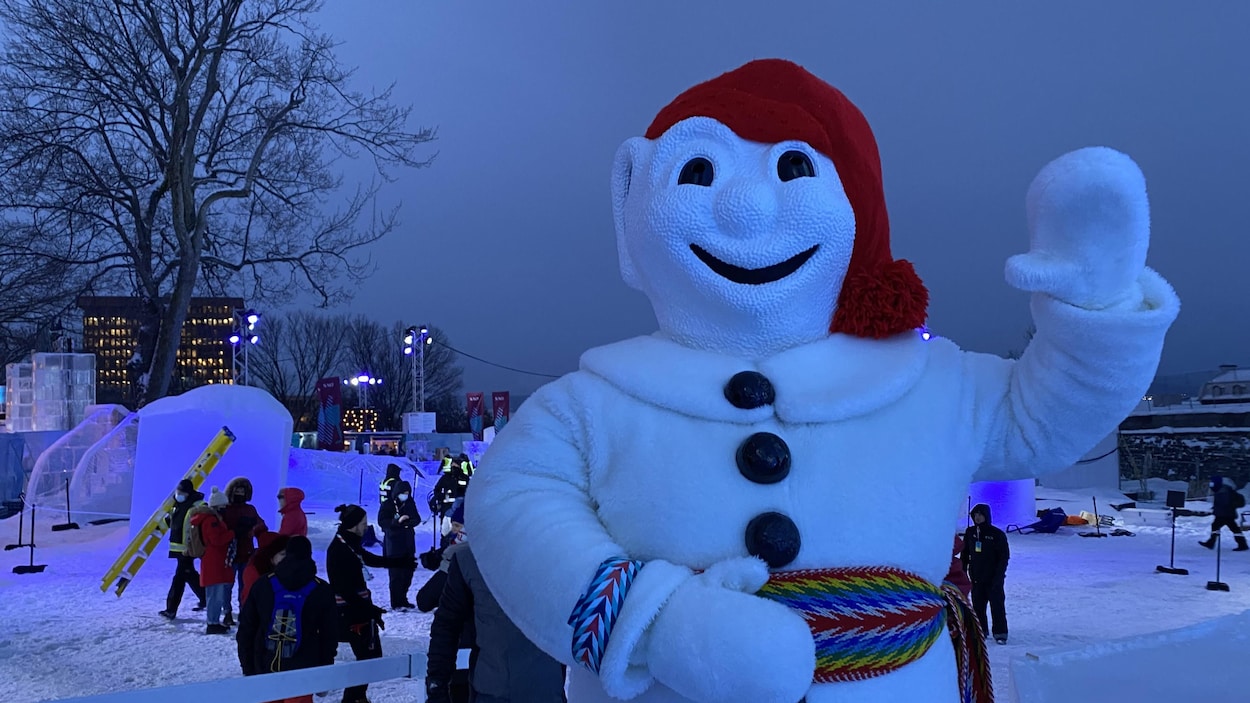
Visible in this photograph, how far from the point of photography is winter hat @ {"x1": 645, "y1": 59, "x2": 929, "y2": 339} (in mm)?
1958

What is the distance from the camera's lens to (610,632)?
1518mm

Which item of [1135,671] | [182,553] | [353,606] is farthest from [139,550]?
[1135,671]

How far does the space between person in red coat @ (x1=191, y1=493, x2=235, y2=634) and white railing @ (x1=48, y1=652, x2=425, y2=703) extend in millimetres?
5704

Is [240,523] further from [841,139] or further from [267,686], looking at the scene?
[841,139]

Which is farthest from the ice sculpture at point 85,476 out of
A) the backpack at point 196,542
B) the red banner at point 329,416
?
the red banner at point 329,416

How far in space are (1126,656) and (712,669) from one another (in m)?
2.62

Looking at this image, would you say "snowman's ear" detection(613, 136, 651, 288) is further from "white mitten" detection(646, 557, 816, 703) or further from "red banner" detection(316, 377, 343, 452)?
"red banner" detection(316, 377, 343, 452)

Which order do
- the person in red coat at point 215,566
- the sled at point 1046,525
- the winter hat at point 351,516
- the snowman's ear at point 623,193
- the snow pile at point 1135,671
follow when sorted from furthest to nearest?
the sled at point 1046,525 → the person in red coat at point 215,566 → the winter hat at point 351,516 → the snow pile at point 1135,671 → the snowman's ear at point 623,193

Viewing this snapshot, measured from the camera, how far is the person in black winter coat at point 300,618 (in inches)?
200

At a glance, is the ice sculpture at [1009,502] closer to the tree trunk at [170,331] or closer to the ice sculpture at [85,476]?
the tree trunk at [170,331]

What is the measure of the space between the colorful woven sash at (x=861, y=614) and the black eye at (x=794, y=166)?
84 centimetres

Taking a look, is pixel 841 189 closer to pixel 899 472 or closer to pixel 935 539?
pixel 899 472

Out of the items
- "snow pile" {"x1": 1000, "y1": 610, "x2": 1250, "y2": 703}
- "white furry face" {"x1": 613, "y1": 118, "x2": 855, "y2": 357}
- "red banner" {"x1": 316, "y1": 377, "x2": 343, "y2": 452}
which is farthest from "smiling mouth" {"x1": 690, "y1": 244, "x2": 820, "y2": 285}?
"red banner" {"x1": 316, "y1": 377, "x2": 343, "y2": 452}

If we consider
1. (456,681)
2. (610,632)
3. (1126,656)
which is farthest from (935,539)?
(456,681)
